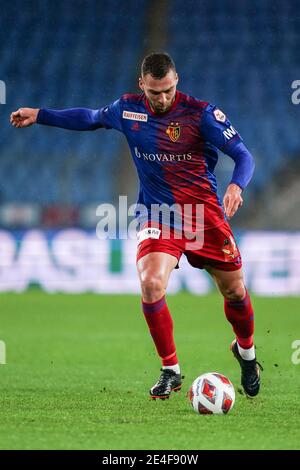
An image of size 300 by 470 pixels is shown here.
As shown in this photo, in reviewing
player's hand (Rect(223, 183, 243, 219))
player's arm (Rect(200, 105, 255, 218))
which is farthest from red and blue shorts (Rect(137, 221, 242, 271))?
player's hand (Rect(223, 183, 243, 219))

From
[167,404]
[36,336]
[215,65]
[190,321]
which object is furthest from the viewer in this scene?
[215,65]

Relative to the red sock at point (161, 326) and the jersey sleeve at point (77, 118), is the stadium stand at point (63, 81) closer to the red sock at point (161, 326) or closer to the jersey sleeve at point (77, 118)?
the jersey sleeve at point (77, 118)

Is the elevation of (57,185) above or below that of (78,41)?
below

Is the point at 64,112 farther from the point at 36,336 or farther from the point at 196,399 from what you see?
the point at 36,336

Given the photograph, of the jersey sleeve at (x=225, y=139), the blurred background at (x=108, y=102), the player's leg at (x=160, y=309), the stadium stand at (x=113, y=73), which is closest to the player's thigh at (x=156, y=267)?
the player's leg at (x=160, y=309)

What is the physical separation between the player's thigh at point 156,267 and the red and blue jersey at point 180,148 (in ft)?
1.14

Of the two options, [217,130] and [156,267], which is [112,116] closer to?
[217,130]

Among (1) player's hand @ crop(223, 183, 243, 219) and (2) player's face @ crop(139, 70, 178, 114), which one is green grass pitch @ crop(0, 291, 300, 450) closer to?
(1) player's hand @ crop(223, 183, 243, 219)

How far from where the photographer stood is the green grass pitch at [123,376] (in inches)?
168

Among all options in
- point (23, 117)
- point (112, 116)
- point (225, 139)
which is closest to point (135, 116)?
point (112, 116)

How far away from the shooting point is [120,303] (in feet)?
41.4

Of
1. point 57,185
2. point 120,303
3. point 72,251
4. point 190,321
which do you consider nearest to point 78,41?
point 57,185

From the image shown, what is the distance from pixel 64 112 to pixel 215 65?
41.0ft

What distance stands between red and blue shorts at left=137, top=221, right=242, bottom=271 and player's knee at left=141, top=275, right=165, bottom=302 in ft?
0.64
